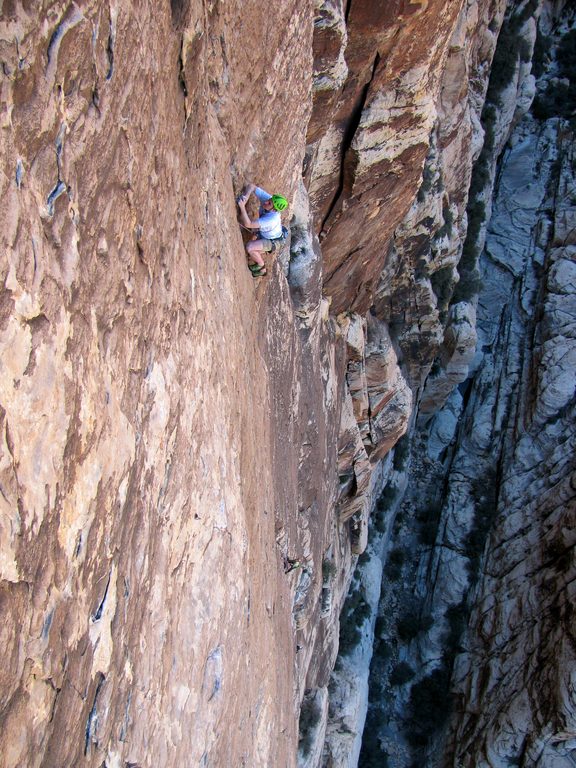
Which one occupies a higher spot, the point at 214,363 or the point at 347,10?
the point at 347,10

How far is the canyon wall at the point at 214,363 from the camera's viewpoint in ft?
10.6

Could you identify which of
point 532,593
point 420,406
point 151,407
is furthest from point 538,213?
point 151,407

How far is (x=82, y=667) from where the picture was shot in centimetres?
374

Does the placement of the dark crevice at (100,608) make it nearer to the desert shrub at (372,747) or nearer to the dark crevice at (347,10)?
the dark crevice at (347,10)

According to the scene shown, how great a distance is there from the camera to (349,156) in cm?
1135

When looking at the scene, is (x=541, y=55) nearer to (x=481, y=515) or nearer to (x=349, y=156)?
(x=481, y=515)

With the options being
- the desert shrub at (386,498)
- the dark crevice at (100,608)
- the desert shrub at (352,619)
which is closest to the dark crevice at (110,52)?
the dark crevice at (100,608)

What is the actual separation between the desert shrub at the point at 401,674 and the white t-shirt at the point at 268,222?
1897 centimetres

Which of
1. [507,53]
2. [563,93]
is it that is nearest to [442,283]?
[507,53]

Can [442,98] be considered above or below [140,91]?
above

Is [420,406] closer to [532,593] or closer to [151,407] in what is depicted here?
[532,593]

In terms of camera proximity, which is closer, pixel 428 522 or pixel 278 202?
pixel 278 202

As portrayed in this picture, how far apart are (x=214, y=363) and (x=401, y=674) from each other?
1952 cm

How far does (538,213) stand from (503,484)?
474 inches
